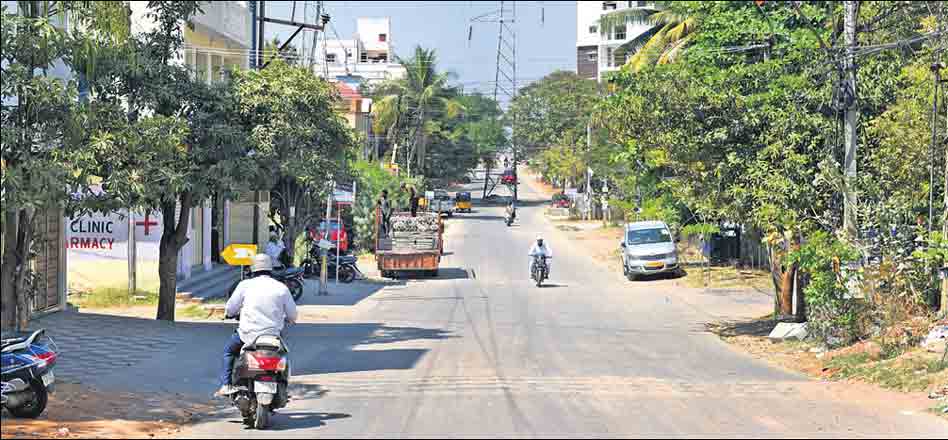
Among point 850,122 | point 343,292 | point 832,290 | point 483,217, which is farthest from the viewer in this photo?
point 483,217

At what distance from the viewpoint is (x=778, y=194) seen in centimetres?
1947

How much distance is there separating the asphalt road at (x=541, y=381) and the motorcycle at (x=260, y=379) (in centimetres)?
19

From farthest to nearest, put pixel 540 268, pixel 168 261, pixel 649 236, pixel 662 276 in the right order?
pixel 649 236
pixel 662 276
pixel 540 268
pixel 168 261

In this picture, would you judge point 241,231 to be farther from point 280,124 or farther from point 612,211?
point 612,211

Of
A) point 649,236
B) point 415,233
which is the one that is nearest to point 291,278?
point 415,233

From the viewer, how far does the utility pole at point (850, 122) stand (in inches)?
721

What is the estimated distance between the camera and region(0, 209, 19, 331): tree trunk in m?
12.1

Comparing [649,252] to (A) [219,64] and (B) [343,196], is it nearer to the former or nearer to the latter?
(B) [343,196]

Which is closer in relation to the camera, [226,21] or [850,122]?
[850,122]

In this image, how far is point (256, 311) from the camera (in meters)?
10.7

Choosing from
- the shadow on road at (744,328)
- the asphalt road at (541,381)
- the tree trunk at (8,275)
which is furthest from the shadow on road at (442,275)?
the tree trunk at (8,275)

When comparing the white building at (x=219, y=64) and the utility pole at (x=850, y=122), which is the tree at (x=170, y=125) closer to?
the white building at (x=219, y=64)

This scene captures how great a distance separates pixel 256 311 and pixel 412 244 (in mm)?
28985

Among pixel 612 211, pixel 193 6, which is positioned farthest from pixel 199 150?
pixel 612 211
